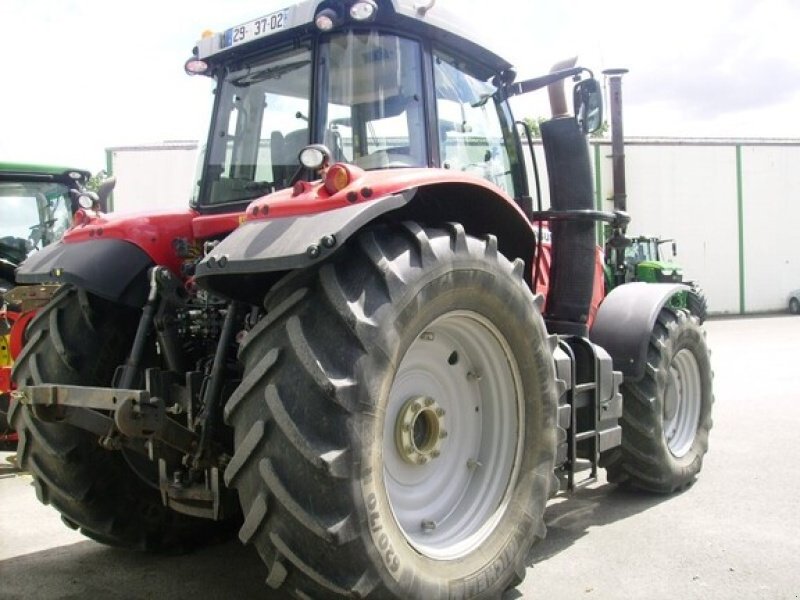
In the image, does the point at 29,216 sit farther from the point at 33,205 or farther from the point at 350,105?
the point at 350,105

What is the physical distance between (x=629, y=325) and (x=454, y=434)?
1.90m

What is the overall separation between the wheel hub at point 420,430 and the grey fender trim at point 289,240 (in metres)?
0.86

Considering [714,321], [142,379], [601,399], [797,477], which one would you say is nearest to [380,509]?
[142,379]

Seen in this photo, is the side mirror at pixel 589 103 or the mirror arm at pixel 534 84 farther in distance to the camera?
the mirror arm at pixel 534 84

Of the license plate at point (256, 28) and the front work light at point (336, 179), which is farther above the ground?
the license plate at point (256, 28)

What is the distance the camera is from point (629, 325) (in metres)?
4.95

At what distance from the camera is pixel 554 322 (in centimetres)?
462

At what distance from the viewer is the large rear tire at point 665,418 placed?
5031 mm

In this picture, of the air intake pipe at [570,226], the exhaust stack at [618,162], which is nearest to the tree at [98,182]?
the air intake pipe at [570,226]

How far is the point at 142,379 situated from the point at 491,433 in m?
1.66

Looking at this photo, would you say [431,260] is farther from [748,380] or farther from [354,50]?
[748,380]

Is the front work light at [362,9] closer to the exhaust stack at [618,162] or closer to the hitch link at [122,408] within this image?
the hitch link at [122,408]

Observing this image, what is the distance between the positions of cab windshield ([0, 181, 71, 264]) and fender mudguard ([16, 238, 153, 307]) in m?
5.20

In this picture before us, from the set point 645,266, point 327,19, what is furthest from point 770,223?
point 327,19
